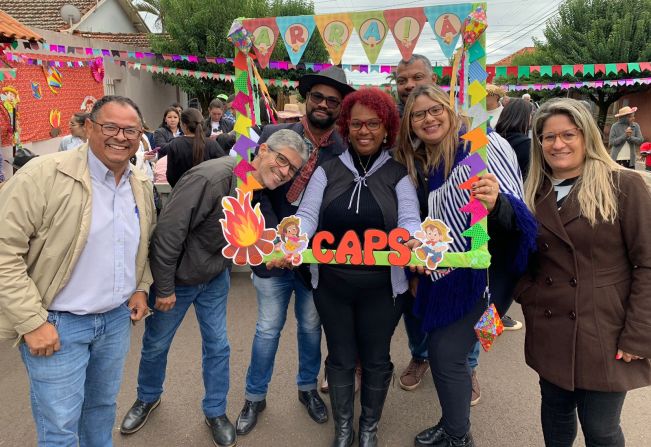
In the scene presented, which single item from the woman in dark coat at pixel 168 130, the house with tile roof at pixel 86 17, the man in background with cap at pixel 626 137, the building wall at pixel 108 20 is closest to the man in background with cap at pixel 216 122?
the woman in dark coat at pixel 168 130

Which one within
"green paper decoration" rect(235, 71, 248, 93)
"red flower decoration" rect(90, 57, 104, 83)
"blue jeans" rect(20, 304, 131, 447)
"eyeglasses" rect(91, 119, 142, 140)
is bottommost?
"blue jeans" rect(20, 304, 131, 447)

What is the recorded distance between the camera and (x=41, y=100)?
820 centimetres

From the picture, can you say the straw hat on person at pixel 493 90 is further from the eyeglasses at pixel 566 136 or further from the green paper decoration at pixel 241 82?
the green paper decoration at pixel 241 82

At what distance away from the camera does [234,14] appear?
15.3 metres

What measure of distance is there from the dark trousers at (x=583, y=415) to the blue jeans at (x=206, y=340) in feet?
5.83

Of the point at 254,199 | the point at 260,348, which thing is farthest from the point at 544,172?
the point at 260,348

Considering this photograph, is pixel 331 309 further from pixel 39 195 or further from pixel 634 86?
pixel 634 86

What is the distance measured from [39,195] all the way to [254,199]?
105 centimetres

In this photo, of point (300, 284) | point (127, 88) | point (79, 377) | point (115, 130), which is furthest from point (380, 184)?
point (127, 88)

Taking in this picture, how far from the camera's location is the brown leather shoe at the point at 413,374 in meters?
3.11

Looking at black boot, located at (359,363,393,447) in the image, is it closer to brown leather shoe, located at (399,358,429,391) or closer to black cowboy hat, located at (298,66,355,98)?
brown leather shoe, located at (399,358,429,391)

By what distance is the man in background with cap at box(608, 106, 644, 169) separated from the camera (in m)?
9.44

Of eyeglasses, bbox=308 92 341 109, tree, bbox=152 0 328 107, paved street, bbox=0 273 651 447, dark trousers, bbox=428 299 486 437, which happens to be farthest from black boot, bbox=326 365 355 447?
tree, bbox=152 0 328 107

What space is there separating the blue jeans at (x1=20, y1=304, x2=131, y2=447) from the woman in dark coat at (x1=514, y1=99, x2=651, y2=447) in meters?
1.98
